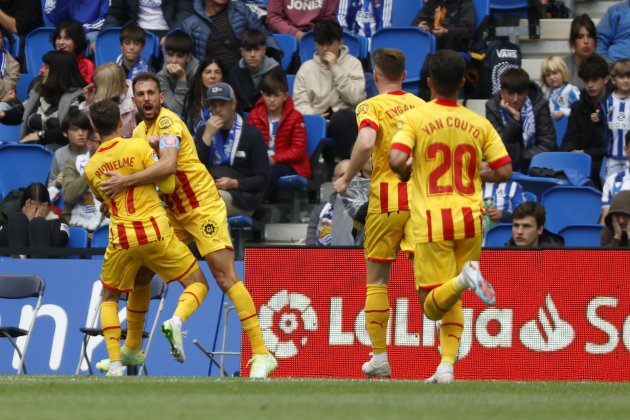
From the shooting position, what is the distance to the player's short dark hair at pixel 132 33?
1716 centimetres

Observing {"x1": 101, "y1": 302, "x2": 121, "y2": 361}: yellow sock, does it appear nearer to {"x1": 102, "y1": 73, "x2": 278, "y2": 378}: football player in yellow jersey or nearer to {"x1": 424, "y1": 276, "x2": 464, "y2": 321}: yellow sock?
{"x1": 102, "y1": 73, "x2": 278, "y2": 378}: football player in yellow jersey

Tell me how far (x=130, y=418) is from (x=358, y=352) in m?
5.26

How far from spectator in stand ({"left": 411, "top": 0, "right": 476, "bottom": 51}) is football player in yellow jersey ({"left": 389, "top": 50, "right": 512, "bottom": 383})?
756cm

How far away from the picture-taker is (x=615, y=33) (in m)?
17.7

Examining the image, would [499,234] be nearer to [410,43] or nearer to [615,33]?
[410,43]

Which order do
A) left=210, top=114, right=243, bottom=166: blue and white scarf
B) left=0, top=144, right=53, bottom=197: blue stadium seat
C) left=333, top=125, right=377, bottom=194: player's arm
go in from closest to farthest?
left=333, top=125, right=377, bottom=194: player's arm < left=210, top=114, right=243, bottom=166: blue and white scarf < left=0, top=144, right=53, bottom=197: blue stadium seat

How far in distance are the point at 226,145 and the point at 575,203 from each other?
11.8 ft

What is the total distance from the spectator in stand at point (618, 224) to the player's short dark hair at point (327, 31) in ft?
13.9

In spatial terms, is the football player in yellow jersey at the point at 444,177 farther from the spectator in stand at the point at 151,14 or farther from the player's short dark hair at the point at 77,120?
the spectator in stand at the point at 151,14

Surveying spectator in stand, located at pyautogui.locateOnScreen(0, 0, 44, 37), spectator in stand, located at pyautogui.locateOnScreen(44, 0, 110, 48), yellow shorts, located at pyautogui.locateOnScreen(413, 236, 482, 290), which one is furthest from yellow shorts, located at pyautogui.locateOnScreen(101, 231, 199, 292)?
spectator in stand, located at pyautogui.locateOnScreen(0, 0, 44, 37)

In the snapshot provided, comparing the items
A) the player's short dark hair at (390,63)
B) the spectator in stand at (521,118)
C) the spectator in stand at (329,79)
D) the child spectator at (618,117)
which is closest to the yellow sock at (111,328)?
the player's short dark hair at (390,63)

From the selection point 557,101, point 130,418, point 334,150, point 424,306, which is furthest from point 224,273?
point 557,101

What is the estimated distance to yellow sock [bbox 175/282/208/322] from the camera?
36.4 ft

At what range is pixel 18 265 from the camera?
14.8 m
